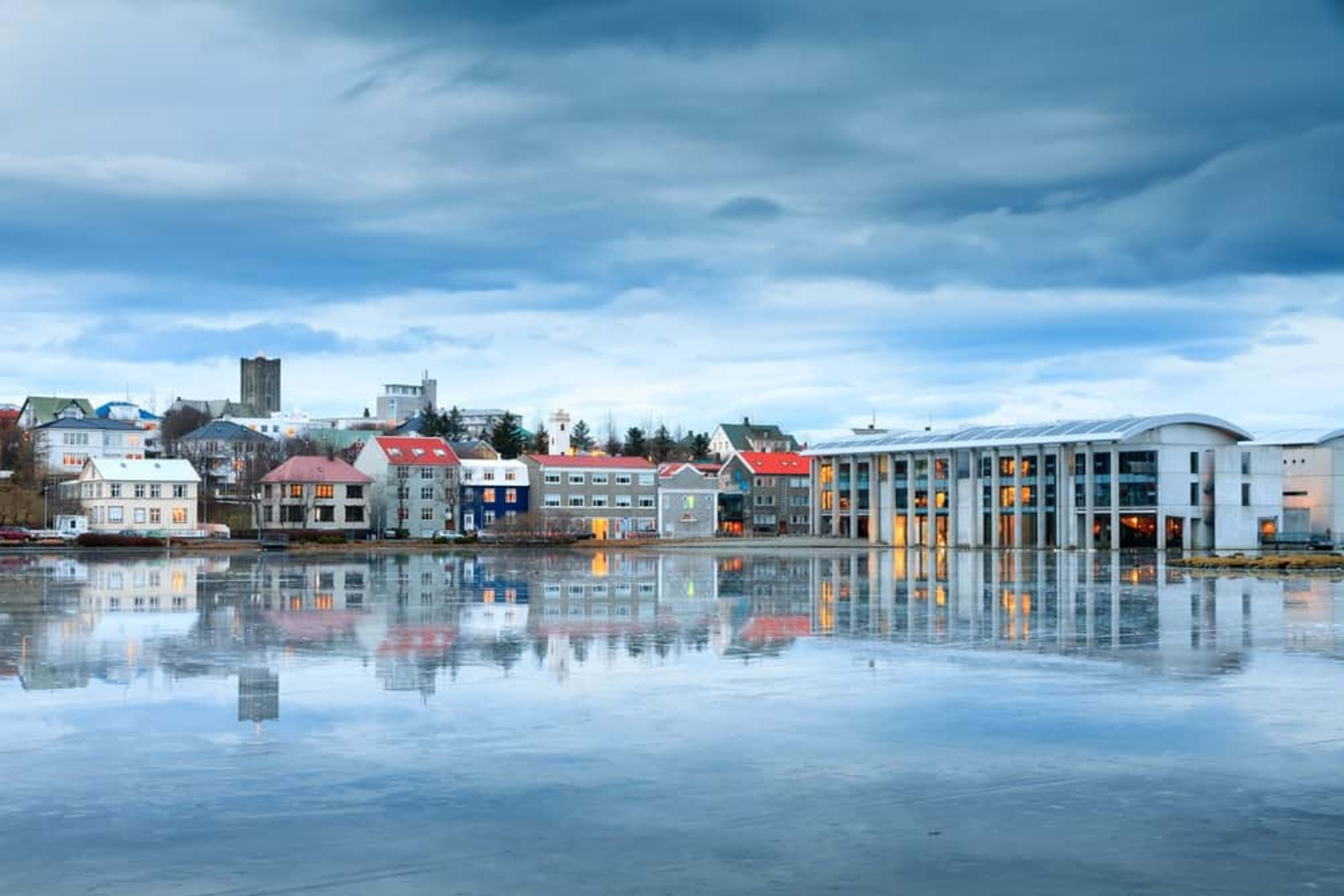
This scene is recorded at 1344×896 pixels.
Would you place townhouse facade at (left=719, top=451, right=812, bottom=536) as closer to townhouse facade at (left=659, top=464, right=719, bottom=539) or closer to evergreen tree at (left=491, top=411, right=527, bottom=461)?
townhouse facade at (left=659, top=464, right=719, bottom=539)

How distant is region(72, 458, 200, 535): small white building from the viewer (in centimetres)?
10694

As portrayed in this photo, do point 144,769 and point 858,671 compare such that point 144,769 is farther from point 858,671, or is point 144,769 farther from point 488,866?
point 858,671

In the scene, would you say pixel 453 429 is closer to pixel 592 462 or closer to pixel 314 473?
pixel 592 462

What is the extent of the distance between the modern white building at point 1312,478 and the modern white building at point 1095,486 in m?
3.17

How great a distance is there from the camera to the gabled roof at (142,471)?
10788 cm

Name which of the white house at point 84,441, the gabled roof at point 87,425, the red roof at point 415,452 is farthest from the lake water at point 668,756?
the gabled roof at point 87,425

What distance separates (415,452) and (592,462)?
1584cm

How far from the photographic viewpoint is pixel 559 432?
509ft

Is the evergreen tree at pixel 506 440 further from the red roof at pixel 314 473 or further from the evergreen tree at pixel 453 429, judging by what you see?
the red roof at pixel 314 473

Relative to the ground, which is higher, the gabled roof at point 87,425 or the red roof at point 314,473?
the gabled roof at point 87,425

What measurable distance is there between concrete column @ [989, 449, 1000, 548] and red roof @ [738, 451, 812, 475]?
1194 inches

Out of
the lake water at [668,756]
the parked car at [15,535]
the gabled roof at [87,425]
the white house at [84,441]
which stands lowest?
the parked car at [15,535]

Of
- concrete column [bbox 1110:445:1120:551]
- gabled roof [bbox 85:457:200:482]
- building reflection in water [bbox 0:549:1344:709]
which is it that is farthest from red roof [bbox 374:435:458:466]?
building reflection in water [bbox 0:549:1344:709]

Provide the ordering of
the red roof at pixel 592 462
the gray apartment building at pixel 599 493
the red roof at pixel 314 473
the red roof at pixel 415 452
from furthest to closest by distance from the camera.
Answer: the red roof at pixel 592 462
the gray apartment building at pixel 599 493
the red roof at pixel 415 452
the red roof at pixel 314 473
